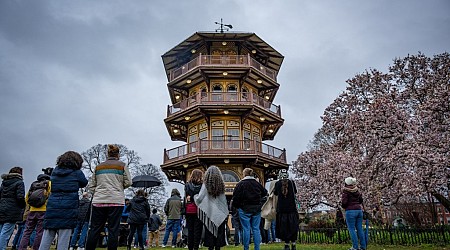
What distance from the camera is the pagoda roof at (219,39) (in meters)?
26.9

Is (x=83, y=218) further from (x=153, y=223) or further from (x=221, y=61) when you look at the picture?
(x=221, y=61)

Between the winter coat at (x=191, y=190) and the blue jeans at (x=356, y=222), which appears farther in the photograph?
the blue jeans at (x=356, y=222)

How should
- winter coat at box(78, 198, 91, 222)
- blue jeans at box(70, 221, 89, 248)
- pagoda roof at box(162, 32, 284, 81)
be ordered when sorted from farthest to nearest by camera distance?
pagoda roof at box(162, 32, 284, 81)
winter coat at box(78, 198, 91, 222)
blue jeans at box(70, 221, 89, 248)

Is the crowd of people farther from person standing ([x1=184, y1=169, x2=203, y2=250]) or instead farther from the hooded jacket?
the hooded jacket

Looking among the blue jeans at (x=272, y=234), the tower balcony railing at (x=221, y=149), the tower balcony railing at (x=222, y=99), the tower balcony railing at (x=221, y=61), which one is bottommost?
the blue jeans at (x=272, y=234)

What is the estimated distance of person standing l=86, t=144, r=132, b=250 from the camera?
5.76m

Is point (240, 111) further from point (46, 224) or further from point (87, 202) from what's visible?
point (46, 224)

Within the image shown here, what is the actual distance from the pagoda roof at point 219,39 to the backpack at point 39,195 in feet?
70.8

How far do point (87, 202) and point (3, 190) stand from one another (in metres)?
3.01

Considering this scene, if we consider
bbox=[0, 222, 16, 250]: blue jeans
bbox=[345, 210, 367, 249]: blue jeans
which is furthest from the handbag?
bbox=[0, 222, 16, 250]: blue jeans

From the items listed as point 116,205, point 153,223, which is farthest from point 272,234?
point 116,205

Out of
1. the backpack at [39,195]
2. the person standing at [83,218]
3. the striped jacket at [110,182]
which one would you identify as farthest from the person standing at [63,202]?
the person standing at [83,218]

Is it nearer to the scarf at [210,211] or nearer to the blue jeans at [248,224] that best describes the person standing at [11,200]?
the scarf at [210,211]

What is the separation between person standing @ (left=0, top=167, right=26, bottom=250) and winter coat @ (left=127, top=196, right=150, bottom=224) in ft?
9.44
